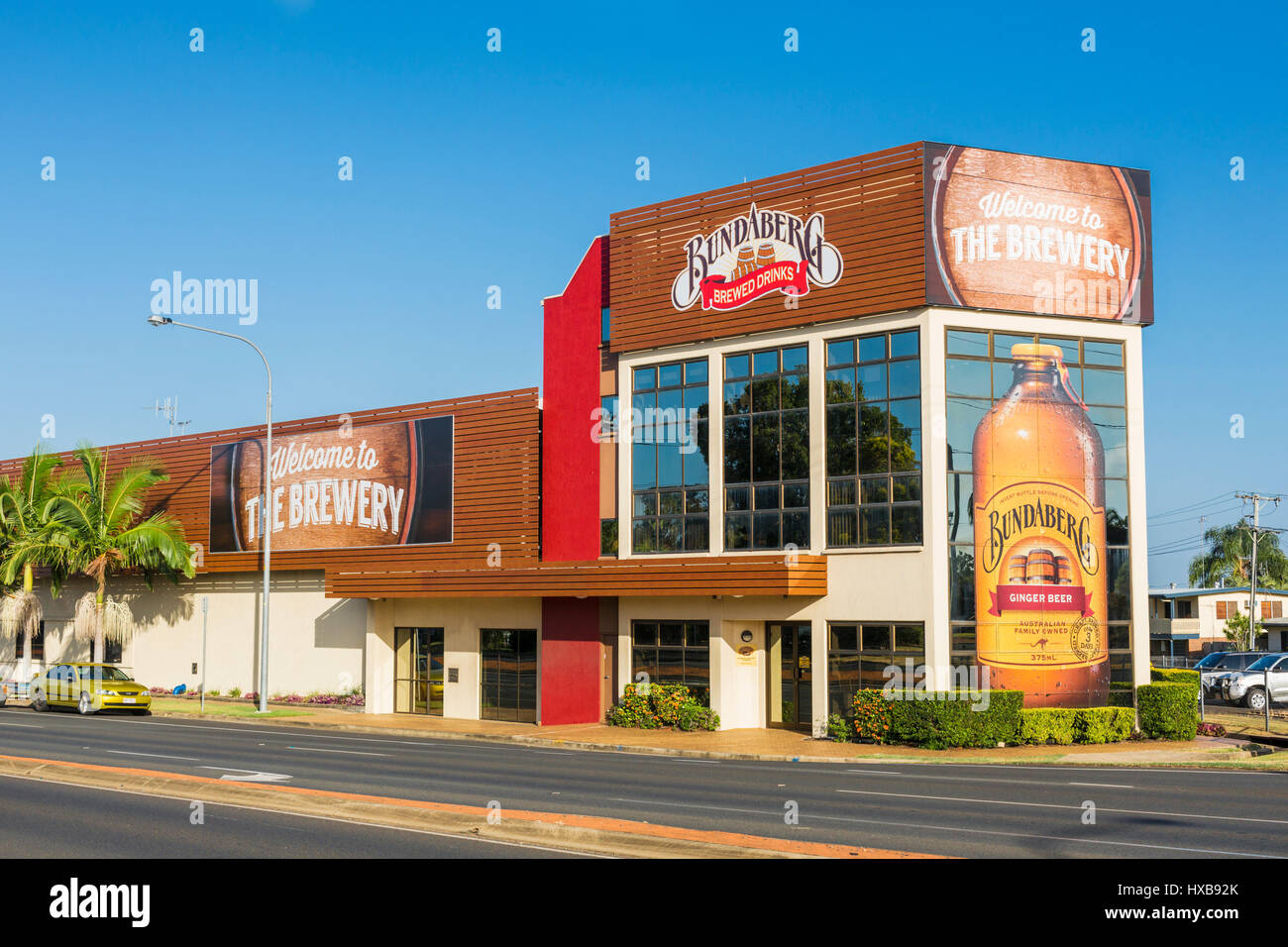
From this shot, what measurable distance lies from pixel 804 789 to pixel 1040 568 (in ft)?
38.6

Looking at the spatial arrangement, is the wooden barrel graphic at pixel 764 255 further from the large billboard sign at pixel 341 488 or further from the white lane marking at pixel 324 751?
the white lane marking at pixel 324 751

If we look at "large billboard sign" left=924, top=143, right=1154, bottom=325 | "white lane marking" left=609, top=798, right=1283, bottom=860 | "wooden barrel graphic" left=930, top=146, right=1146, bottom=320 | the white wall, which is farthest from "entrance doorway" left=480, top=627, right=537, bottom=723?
"white lane marking" left=609, top=798, right=1283, bottom=860

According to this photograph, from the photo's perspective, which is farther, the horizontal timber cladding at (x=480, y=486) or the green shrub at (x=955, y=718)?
the horizontal timber cladding at (x=480, y=486)

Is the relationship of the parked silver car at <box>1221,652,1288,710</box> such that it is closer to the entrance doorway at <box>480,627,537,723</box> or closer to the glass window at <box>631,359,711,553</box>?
the glass window at <box>631,359,711,553</box>

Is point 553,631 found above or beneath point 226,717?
above

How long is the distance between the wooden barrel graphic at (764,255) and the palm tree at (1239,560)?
61325 mm

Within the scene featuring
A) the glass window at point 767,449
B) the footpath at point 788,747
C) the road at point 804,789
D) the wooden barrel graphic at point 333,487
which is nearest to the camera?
the road at point 804,789

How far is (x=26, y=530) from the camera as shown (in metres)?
46.3

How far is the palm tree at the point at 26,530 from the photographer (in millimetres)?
45750

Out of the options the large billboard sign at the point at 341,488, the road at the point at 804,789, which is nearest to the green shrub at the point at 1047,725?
the road at the point at 804,789

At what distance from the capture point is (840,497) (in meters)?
29.5
